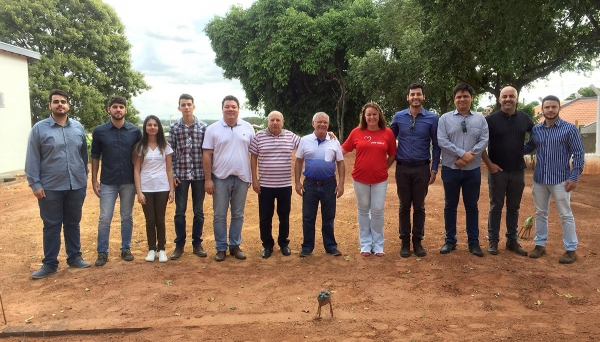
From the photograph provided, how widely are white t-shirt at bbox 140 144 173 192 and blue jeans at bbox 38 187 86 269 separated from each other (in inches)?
27.8

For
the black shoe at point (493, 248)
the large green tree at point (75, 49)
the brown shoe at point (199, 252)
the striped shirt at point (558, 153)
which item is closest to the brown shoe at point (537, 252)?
the black shoe at point (493, 248)

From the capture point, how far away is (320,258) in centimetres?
575

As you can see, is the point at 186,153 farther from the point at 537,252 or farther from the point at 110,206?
the point at 537,252

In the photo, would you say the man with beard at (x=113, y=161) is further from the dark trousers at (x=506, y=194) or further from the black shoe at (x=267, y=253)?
the dark trousers at (x=506, y=194)

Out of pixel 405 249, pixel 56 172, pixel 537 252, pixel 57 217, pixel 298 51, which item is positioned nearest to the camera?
pixel 56 172

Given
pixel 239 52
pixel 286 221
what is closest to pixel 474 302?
pixel 286 221

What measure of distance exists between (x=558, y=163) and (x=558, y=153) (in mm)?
120

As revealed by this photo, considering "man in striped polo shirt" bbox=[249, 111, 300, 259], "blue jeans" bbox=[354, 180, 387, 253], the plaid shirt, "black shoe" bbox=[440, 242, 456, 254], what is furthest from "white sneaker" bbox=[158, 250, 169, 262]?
"black shoe" bbox=[440, 242, 456, 254]

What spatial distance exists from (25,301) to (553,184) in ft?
19.1

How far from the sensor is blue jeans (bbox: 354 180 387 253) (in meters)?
5.51

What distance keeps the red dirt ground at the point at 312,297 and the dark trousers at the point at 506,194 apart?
35cm

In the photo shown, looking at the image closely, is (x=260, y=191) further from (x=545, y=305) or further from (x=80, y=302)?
(x=545, y=305)

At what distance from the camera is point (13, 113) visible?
16062 millimetres

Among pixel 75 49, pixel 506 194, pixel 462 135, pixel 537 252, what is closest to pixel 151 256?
pixel 462 135
